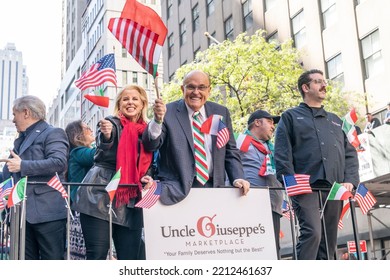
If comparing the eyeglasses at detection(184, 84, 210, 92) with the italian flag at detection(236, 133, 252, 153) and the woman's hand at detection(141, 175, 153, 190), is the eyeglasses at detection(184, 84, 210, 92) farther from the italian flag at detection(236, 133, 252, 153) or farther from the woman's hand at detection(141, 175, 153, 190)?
the italian flag at detection(236, 133, 252, 153)

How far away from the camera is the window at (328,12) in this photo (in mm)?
24406

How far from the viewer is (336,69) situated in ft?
78.9

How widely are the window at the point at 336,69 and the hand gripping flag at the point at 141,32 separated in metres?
18.7

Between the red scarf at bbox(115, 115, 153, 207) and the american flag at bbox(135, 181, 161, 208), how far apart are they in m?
0.17

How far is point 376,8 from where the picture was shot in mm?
21906

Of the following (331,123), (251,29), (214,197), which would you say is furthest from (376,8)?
(214,197)

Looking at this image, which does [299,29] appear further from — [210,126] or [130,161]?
[130,161]

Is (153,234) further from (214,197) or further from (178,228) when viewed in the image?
(214,197)

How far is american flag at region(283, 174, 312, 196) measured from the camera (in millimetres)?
5672

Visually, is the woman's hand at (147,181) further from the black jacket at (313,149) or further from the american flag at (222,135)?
the black jacket at (313,149)

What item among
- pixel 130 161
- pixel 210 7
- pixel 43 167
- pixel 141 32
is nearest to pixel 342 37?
pixel 210 7

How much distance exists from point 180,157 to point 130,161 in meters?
0.47

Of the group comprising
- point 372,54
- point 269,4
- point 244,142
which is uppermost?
point 269,4

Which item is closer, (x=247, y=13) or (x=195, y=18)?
(x=247, y=13)
